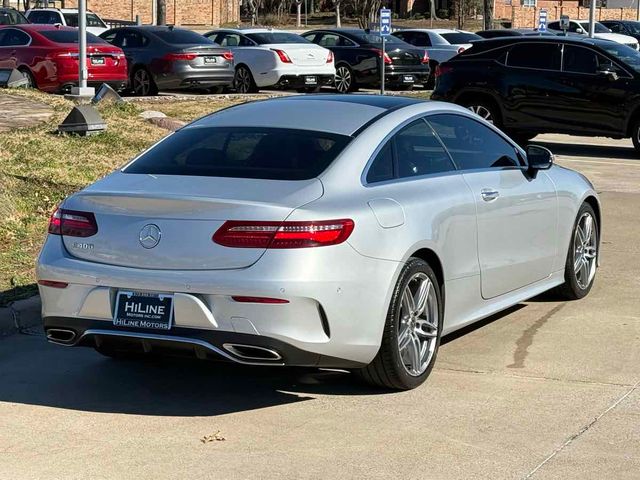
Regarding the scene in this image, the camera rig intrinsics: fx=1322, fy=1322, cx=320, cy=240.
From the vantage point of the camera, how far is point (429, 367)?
7.14m

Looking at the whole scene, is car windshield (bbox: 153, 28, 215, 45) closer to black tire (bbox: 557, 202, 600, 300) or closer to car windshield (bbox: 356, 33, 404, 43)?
car windshield (bbox: 356, 33, 404, 43)

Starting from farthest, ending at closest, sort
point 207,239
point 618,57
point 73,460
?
point 618,57 → point 207,239 → point 73,460

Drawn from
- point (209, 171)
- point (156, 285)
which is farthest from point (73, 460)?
point (209, 171)

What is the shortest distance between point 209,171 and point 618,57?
13.6m

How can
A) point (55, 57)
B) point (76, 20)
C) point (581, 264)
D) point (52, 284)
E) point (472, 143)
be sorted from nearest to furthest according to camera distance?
point (52, 284)
point (472, 143)
point (581, 264)
point (55, 57)
point (76, 20)

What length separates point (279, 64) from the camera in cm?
2866

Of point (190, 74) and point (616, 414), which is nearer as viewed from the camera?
point (616, 414)

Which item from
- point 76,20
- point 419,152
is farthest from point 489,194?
point 76,20

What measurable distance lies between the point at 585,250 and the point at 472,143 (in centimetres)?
177

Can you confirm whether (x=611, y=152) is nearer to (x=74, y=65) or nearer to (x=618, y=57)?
(x=618, y=57)

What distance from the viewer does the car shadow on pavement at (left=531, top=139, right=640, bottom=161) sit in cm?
1955

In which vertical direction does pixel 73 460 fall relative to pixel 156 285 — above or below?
below

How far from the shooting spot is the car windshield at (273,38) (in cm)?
2974

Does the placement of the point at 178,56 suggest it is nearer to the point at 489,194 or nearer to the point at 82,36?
the point at 82,36
